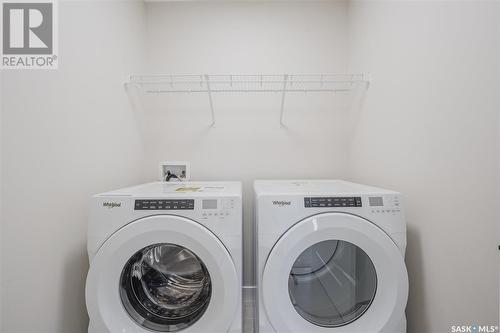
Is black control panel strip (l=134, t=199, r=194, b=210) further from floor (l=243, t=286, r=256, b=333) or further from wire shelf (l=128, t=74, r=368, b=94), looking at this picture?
wire shelf (l=128, t=74, r=368, b=94)

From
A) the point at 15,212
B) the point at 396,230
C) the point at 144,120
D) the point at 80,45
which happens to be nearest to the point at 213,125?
the point at 144,120

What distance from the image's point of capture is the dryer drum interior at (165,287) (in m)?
1.06

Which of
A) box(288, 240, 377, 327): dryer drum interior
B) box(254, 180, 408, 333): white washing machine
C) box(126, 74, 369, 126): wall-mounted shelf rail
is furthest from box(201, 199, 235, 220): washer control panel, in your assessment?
box(126, 74, 369, 126): wall-mounted shelf rail

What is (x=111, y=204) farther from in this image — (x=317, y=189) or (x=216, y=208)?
(x=317, y=189)

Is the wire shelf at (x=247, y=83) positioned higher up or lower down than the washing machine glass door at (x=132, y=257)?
higher up

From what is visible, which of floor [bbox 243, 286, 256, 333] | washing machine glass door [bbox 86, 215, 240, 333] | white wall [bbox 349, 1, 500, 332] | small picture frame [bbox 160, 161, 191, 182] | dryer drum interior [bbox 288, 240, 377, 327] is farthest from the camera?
small picture frame [bbox 160, 161, 191, 182]

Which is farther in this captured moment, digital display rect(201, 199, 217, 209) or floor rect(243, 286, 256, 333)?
floor rect(243, 286, 256, 333)

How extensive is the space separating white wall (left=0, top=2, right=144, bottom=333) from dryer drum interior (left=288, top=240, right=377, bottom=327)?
1052 mm

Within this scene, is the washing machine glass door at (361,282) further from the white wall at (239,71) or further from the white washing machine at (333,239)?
the white wall at (239,71)

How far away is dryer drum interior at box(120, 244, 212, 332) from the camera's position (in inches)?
41.6

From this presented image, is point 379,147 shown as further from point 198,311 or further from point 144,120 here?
point 144,120

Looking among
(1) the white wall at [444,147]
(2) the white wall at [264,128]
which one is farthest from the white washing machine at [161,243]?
(1) the white wall at [444,147]

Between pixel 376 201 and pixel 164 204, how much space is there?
915mm

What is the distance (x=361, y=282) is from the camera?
1.11 metres
